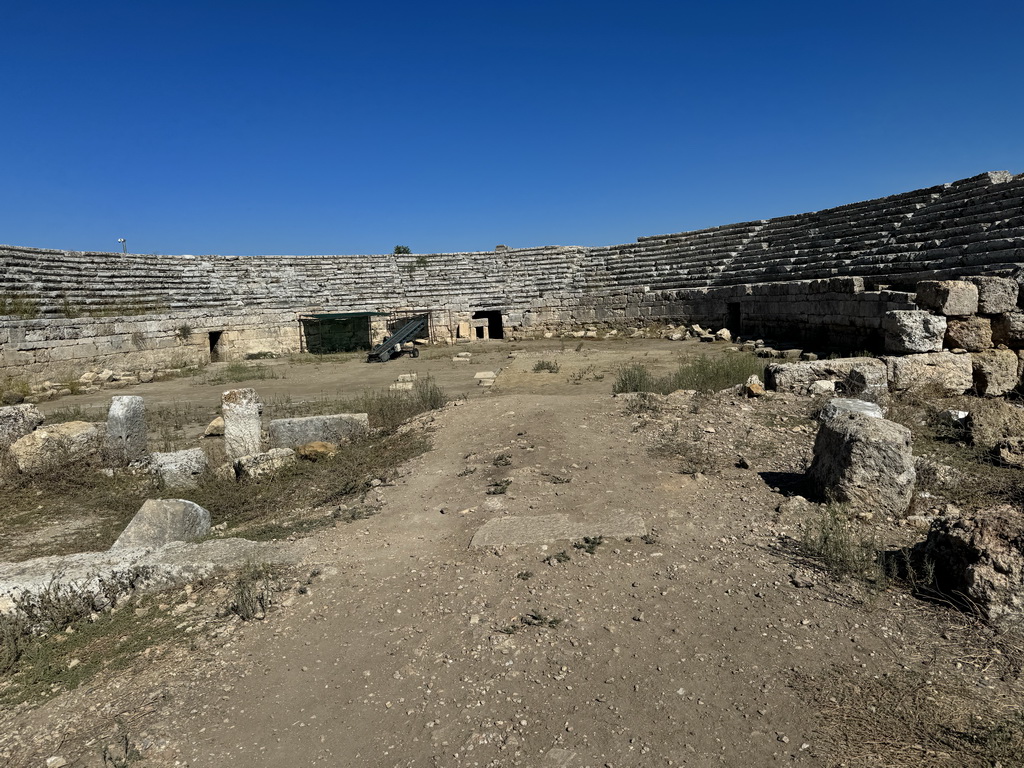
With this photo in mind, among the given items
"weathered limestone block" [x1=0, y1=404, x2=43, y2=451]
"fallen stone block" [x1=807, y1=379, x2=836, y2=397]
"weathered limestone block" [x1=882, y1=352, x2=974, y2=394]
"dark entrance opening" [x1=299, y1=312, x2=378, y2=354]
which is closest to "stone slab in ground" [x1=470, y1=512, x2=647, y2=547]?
"fallen stone block" [x1=807, y1=379, x2=836, y2=397]

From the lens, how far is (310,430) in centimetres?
827

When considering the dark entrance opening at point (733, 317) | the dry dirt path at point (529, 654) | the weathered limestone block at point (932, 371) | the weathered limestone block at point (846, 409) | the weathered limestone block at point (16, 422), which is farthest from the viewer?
the dark entrance opening at point (733, 317)

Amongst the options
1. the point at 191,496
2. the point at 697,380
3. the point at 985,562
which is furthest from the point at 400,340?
the point at 985,562

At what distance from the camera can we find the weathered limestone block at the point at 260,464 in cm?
713

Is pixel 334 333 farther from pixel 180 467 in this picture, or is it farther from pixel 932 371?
pixel 932 371

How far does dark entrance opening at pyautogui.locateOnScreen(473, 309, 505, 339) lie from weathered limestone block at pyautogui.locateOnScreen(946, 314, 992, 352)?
52.5ft

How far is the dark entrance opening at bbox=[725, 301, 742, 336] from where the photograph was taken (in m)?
19.7

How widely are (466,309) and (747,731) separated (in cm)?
2225

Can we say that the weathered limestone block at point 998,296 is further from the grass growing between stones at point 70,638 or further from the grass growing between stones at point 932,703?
the grass growing between stones at point 70,638

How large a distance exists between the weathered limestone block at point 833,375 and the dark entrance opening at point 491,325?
52.0 ft

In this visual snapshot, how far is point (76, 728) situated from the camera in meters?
3.03

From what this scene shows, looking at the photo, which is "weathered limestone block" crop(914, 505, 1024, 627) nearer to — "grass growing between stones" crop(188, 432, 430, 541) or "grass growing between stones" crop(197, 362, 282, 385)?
"grass growing between stones" crop(188, 432, 430, 541)

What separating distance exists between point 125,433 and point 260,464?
2109mm

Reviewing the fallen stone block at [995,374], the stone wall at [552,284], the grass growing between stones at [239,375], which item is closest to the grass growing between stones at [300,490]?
the fallen stone block at [995,374]
